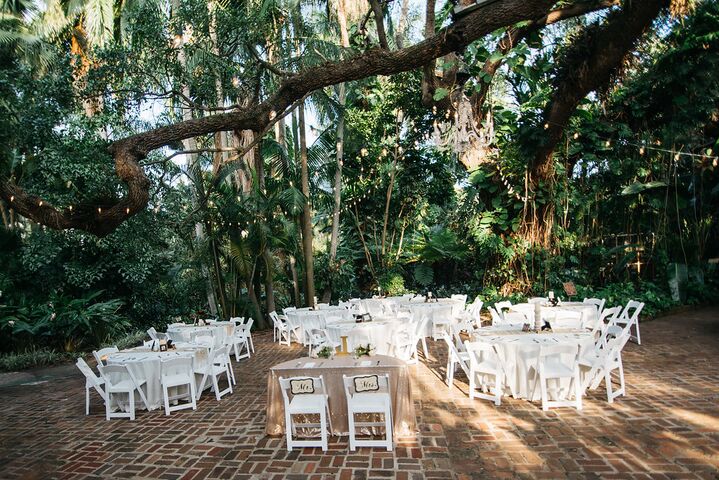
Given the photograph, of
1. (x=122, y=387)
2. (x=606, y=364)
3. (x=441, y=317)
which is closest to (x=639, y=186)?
(x=441, y=317)

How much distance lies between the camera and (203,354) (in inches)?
260

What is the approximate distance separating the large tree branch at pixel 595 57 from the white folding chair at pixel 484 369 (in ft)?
20.0

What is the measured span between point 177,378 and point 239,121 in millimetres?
3460

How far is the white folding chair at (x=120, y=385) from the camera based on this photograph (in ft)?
18.8

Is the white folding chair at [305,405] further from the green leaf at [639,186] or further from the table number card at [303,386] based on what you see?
the green leaf at [639,186]

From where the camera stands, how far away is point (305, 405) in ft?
15.0

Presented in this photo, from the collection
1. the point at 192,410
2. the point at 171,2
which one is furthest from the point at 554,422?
the point at 171,2

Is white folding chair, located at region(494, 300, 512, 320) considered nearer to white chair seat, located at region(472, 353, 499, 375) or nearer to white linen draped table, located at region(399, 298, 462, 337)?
white linen draped table, located at region(399, 298, 462, 337)

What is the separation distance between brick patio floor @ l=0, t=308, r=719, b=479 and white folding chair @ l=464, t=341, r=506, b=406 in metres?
0.17

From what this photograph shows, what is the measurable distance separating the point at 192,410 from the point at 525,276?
944 cm

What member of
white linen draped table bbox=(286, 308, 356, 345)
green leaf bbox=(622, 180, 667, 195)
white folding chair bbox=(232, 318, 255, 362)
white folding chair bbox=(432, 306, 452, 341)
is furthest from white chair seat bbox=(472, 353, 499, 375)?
green leaf bbox=(622, 180, 667, 195)

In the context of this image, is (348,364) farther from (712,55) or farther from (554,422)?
(712,55)

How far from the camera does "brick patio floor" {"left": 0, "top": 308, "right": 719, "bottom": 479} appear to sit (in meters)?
3.85

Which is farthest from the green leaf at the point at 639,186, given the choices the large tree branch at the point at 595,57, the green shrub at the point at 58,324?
the green shrub at the point at 58,324
